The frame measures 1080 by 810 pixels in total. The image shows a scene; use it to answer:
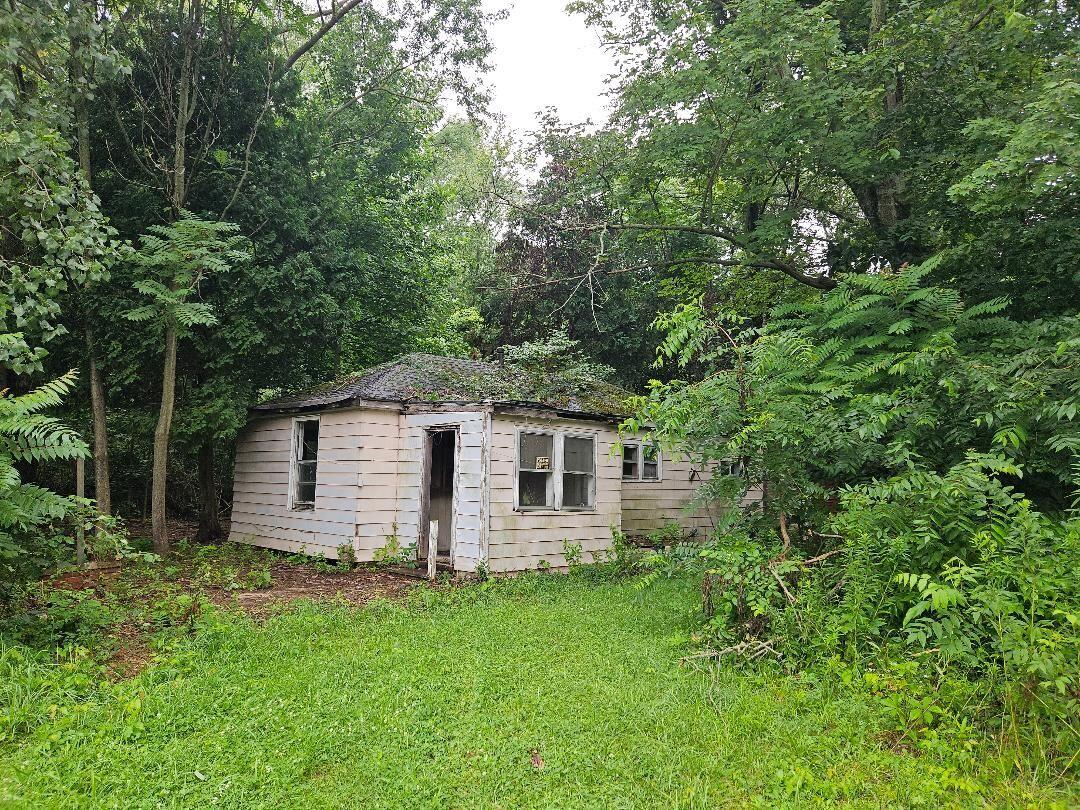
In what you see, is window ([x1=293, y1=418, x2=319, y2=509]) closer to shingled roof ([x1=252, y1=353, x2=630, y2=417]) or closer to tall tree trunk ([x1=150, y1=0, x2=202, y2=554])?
shingled roof ([x1=252, y1=353, x2=630, y2=417])

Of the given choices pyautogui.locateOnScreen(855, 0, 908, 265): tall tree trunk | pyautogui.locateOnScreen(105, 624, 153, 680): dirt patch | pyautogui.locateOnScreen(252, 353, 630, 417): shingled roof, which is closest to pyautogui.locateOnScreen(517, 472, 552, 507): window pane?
pyautogui.locateOnScreen(252, 353, 630, 417): shingled roof

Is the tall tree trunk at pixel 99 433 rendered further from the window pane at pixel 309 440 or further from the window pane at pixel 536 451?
the window pane at pixel 536 451

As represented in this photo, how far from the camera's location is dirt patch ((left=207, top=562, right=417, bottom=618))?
7648 millimetres

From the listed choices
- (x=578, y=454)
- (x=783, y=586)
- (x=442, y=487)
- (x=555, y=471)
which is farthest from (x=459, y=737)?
(x=442, y=487)

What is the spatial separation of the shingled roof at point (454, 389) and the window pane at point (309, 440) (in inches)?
18.2

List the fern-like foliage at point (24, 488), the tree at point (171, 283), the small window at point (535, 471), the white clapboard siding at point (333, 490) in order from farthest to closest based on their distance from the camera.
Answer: the white clapboard siding at point (333, 490)
the small window at point (535, 471)
the tree at point (171, 283)
the fern-like foliage at point (24, 488)

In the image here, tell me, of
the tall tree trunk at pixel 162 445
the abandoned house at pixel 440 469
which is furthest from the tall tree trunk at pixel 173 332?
the abandoned house at pixel 440 469

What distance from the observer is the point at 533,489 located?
1045 centimetres

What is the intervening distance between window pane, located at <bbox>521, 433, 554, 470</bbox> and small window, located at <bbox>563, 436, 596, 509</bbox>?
361 millimetres

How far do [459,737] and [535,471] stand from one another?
21.1 feet

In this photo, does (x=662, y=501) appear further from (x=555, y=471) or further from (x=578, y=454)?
(x=555, y=471)

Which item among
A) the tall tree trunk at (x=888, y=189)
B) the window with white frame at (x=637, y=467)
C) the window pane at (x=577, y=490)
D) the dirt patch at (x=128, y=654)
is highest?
the tall tree trunk at (x=888, y=189)

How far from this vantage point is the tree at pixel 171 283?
8.81 metres

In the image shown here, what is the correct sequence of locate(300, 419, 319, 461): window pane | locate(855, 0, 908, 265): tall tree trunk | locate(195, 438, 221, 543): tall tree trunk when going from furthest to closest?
locate(195, 438, 221, 543): tall tree trunk, locate(300, 419, 319, 461): window pane, locate(855, 0, 908, 265): tall tree trunk
